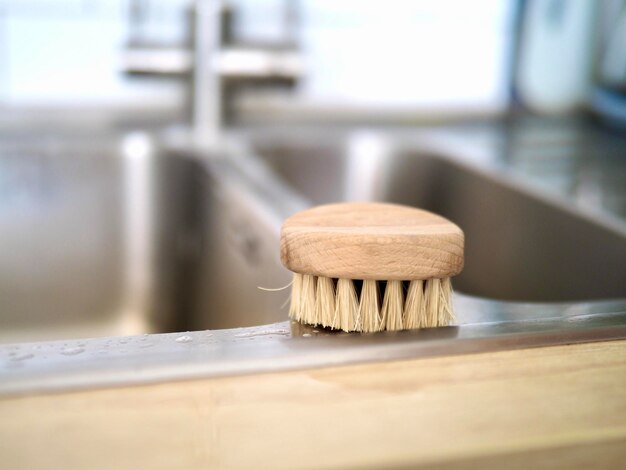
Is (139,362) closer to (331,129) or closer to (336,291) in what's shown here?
(336,291)

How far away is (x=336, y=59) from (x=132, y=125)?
35 cm

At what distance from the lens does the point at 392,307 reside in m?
0.52

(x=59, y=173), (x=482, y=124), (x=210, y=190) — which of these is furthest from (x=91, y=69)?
(x=482, y=124)

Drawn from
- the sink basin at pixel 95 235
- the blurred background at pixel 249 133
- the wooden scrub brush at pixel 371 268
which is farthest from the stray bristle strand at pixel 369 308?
the sink basin at pixel 95 235

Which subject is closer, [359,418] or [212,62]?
[359,418]

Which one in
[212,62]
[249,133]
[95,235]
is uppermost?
[212,62]

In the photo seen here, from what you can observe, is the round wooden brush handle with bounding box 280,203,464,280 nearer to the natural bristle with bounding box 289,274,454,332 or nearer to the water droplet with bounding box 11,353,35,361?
the natural bristle with bounding box 289,274,454,332

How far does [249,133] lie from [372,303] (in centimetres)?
77

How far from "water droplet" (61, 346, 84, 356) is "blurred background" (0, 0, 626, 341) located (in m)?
0.37

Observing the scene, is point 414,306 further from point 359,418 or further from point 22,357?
point 22,357

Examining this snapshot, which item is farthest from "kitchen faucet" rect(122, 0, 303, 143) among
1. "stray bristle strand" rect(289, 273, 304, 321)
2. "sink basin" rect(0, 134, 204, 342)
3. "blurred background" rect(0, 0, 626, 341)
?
"stray bristle strand" rect(289, 273, 304, 321)

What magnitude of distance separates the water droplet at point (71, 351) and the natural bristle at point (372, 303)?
138 millimetres

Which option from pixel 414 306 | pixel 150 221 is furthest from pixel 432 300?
pixel 150 221

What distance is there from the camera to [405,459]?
0.50 m
